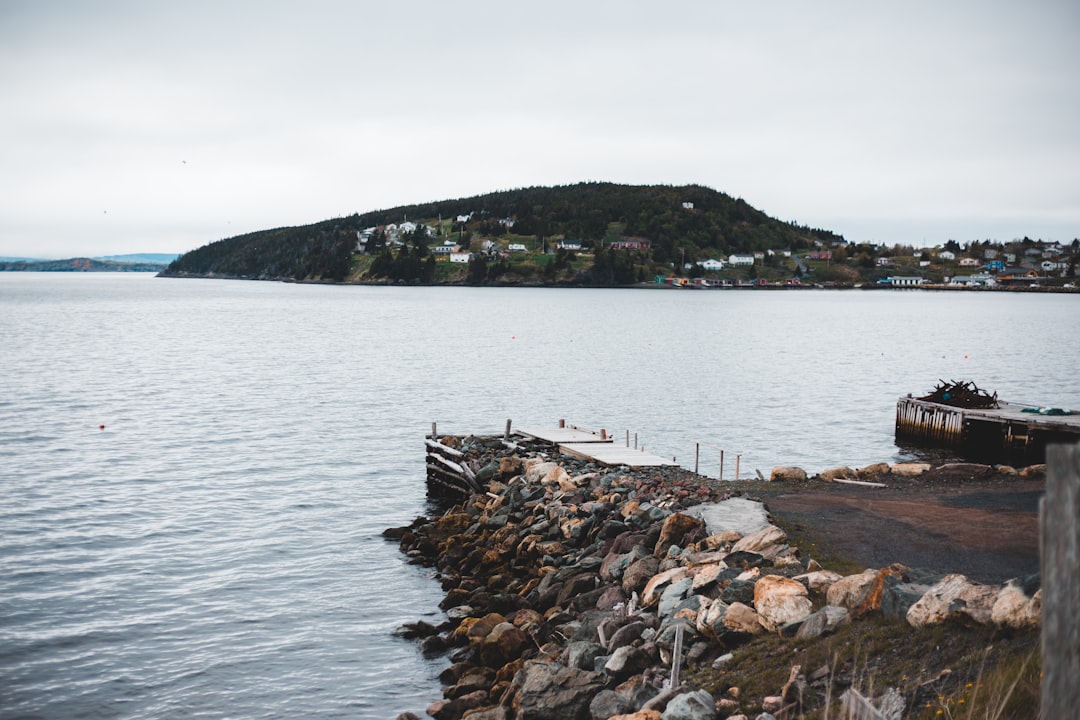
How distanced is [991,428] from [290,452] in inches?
1183

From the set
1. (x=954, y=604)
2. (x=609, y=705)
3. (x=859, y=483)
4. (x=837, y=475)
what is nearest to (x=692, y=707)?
(x=609, y=705)

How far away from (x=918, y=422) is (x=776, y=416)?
380 inches

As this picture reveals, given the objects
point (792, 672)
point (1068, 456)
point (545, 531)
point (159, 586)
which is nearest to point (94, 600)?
point (159, 586)

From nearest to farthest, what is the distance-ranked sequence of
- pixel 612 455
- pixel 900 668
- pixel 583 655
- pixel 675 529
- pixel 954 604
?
pixel 900 668, pixel 954 604, pixel 583 655, pixel 675 529, pixel 612 455

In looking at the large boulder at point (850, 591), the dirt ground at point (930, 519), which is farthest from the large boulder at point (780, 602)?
the dirt ground at point (930, 519)

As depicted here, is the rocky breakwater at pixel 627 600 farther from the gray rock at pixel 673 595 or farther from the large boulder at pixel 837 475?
the large boulder at pixel 837 475

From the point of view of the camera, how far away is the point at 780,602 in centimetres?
1235

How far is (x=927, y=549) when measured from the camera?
16156mm

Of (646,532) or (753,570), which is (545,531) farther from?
(753,570)

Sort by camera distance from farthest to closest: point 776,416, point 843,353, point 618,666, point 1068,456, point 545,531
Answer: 1. point 843,353
2. point 776,416
3. point 545,531
4. point 618,666
5. point 1068,456

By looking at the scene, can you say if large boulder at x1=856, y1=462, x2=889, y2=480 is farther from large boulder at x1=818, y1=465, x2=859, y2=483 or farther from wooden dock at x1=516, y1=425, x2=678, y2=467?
wooden dock at x1=516, y1=425, x2=678, y2=467

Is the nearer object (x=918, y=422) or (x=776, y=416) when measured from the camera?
(x=918, y=422)

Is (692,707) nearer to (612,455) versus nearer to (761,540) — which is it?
(761,540)

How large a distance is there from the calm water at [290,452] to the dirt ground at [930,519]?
8.49m
